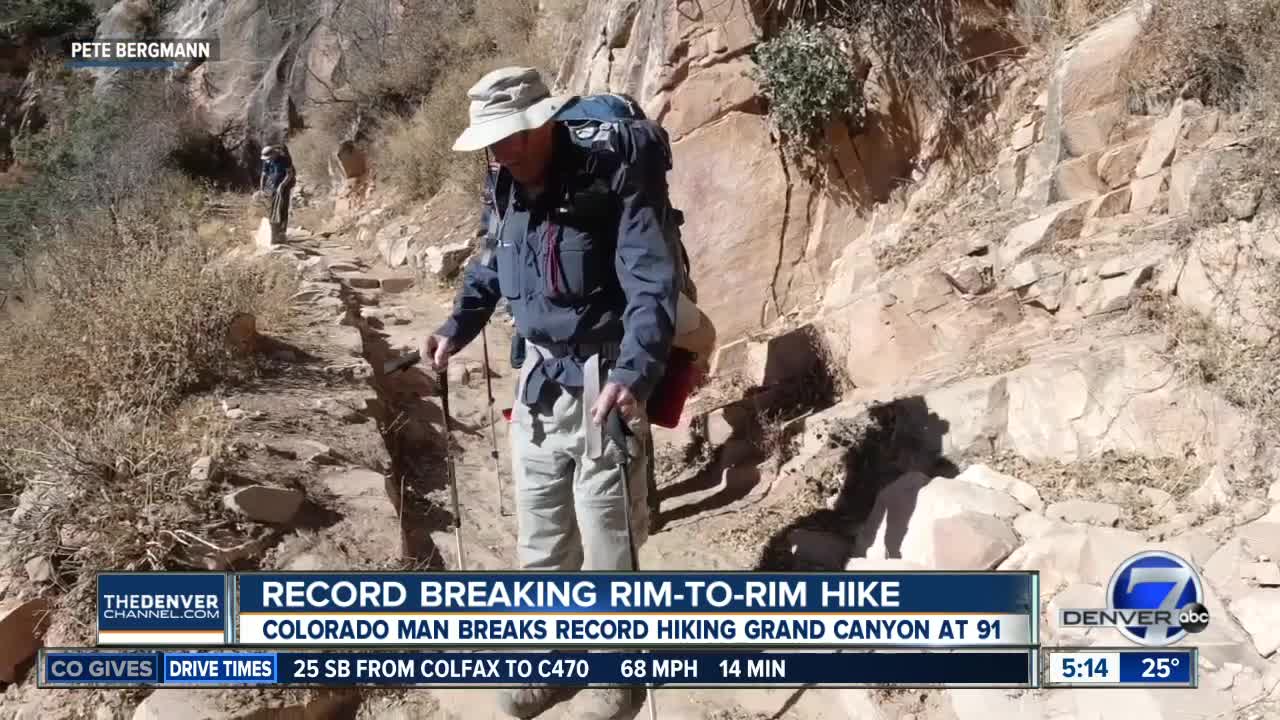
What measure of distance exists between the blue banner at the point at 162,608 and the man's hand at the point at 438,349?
1.00 metres

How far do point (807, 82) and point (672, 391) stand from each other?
2.98 m

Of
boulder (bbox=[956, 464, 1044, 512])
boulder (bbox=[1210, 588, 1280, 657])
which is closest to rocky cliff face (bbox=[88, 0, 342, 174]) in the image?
boulder (bbox=[956, 464, 1044, 512])

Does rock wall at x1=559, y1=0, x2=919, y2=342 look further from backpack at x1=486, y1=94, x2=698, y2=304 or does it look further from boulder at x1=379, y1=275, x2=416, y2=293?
boulder at x1=379, y1=275, x2=416, y2=293

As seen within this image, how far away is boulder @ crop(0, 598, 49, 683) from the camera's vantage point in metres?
3.29

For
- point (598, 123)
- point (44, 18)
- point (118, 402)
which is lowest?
point (118, 402)

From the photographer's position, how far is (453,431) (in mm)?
5750

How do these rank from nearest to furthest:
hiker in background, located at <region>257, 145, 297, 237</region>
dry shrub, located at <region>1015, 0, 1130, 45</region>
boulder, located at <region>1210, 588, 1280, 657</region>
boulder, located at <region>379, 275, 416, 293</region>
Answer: boulder, located at <region>1210, 588, 1280, 657</region>
dry shrub, located at <region>1015, 0, 1130, 45</region>
boulder, located at <region>379, 275, 416, 293</region>
hiker in background, located at <region>257, 145, 297, 237</region>

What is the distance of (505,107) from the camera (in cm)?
279

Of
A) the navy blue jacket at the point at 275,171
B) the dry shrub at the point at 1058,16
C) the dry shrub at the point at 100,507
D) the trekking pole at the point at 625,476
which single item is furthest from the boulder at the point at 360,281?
the trekking pole at the point at 625,476

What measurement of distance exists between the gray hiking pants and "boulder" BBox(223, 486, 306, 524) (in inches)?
44.8

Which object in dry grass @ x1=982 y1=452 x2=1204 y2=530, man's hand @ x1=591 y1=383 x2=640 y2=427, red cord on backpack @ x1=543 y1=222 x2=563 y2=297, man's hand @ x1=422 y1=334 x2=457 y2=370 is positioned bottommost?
dry grass @ x1=982 y1=452 x2=1204 y2=530

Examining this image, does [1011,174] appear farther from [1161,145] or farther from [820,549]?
[820,549]

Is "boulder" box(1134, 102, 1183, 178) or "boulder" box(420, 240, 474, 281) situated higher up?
"boulder" box(1134, 102, 1183, 178)

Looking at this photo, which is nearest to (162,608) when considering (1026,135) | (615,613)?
(615,613)
